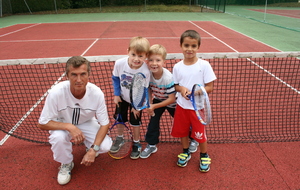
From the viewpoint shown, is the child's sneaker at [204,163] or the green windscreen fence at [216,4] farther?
the green windscreen fence at [216,4]

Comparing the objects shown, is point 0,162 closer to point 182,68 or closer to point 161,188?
point 161,188

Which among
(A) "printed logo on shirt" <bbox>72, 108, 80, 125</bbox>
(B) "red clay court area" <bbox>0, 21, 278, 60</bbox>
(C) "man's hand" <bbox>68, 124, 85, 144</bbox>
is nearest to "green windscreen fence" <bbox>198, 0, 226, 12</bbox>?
(B) "red clay court area" <bbox>0, 21, 278, 60</bbox>

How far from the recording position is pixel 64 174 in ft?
8.62

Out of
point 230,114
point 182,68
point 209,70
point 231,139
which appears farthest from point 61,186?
point 230,114

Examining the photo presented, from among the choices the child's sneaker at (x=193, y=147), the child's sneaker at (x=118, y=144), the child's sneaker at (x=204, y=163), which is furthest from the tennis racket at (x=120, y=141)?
the child's sneaker at (x=204, y=163)

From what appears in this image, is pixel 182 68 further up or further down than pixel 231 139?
further up

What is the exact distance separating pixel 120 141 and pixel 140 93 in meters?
0.94

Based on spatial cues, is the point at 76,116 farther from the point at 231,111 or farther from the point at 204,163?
the point at 231,111

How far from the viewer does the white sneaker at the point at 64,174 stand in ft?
8.48

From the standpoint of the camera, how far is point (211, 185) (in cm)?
255

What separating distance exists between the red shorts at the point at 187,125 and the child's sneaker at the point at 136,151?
55 centimetres

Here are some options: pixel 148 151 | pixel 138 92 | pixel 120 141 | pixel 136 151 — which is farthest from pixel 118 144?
pixel 138 92

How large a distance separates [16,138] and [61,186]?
4.63 ft

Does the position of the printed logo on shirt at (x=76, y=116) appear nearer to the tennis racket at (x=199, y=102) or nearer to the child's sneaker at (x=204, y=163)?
the tennis racket at (x=199, y=102)
